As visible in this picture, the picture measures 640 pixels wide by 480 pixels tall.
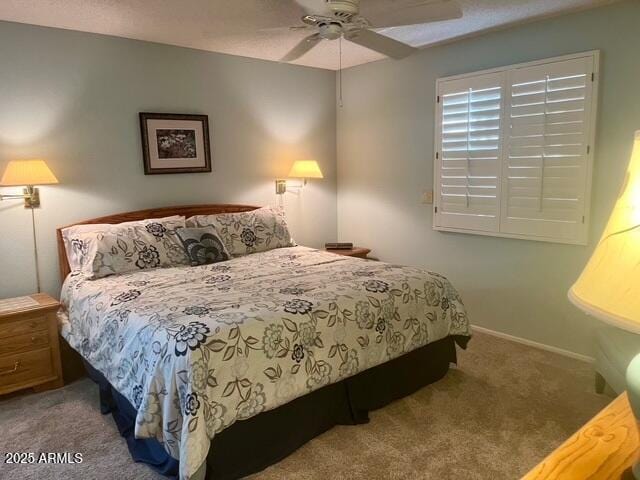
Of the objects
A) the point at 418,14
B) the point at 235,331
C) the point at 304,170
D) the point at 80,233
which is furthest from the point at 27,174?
the point at 418,14

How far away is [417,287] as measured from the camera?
9.70ft

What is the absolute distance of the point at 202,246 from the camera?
3541 mm

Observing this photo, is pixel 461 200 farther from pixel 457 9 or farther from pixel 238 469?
pixel 238 469

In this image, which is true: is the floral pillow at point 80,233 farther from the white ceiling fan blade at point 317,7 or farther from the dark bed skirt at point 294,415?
the white ceiling fan blade at point 317,7

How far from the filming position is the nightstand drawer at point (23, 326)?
291 cm

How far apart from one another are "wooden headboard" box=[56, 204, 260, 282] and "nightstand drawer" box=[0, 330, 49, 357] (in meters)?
0.59

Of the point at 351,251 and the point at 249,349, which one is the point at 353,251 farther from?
the point at 249,349

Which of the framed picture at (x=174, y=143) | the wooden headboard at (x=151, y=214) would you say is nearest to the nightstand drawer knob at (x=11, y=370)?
the wooden headboard at (x=151, y=214)

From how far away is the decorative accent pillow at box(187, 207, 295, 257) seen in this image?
3.84 metres

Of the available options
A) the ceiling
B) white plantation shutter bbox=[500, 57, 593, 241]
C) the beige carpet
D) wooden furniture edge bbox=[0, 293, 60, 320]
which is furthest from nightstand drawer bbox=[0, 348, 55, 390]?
white plantation shutter bbox=[500, 57, 593, 241]

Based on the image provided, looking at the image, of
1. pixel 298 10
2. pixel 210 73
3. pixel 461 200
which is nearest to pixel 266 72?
pixel 210 73

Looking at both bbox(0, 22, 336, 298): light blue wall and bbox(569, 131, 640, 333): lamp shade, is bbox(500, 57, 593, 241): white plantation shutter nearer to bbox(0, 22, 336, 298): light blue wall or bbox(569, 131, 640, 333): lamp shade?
bbox(0, 22, 336, 298): light blue wall

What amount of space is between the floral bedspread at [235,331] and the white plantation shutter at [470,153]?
42.1 inches

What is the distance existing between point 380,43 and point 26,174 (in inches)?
96.1
